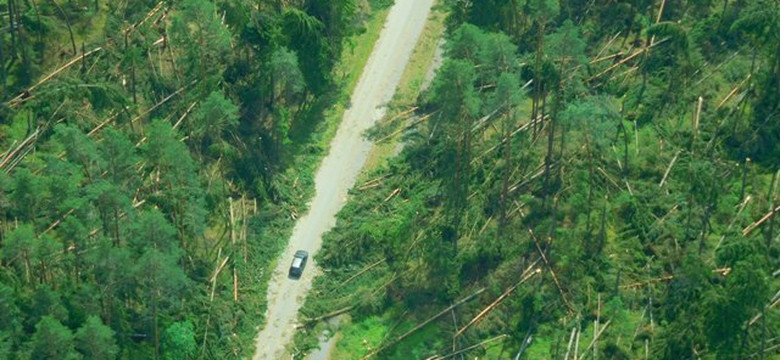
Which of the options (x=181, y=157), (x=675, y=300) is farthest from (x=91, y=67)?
(x=675, y=300)

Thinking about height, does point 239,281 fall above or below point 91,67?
below

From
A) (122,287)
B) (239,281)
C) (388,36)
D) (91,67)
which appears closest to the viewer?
(122,287)

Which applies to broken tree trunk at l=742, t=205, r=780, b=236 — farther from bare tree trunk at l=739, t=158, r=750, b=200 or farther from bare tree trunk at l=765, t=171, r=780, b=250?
bare tree trunk at l=739, t=158, r=750, b=200

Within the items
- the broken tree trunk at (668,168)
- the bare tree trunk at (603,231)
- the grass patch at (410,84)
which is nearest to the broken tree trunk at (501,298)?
the bare tree trunk at (603,231)

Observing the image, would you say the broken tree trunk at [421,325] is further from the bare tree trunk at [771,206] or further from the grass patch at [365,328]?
the bare tree trunk at [771,206]

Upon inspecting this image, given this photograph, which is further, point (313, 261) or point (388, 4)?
point (388, 4)

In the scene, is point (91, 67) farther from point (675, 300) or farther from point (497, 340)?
point (675, 300)

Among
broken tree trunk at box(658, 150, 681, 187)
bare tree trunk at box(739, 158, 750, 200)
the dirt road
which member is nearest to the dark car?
the dirt road
